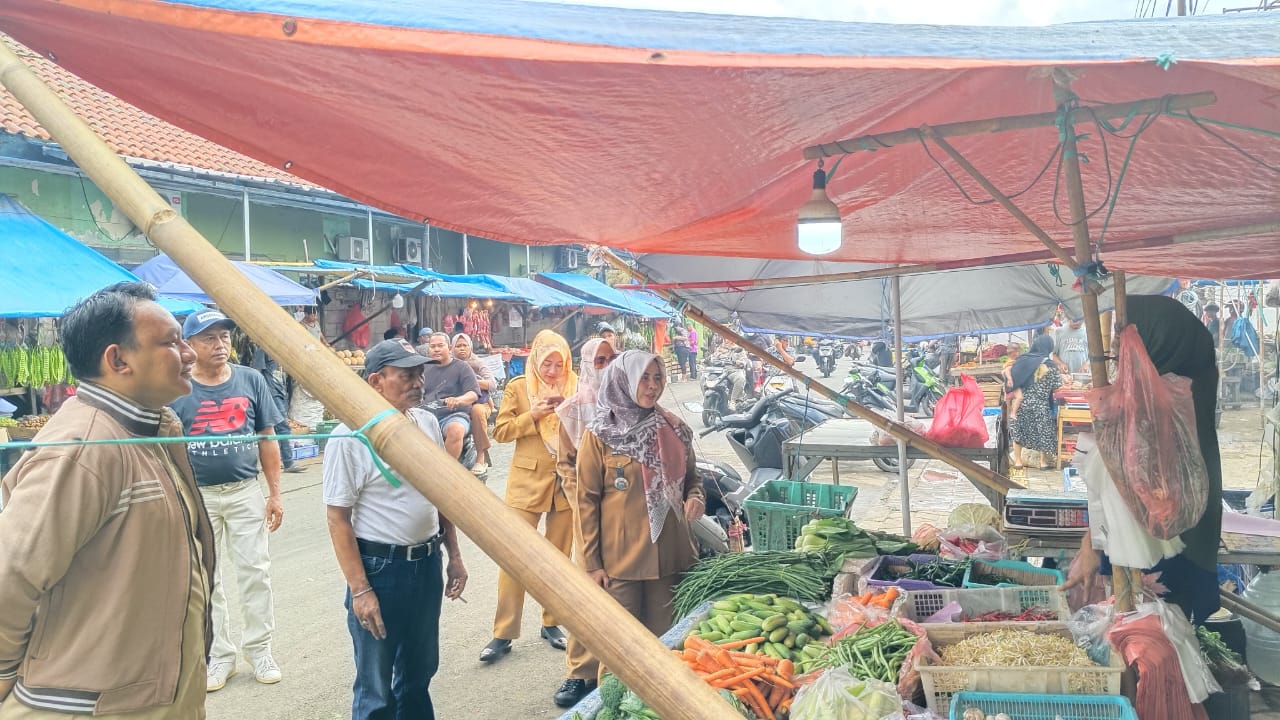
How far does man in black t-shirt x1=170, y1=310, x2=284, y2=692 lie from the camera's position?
4574mm

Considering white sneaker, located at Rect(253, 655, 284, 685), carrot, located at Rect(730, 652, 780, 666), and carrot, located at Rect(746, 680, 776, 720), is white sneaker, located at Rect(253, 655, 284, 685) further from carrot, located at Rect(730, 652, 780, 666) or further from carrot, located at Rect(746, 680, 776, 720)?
carrot, located at Rect(746, 680, 776, 720)

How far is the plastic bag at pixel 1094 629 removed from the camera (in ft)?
9.09

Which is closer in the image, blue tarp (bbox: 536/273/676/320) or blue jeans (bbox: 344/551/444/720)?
blue jeans (bbox: 344/551/444/720)

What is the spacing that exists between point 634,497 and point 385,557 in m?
1.31

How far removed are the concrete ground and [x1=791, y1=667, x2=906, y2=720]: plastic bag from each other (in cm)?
210

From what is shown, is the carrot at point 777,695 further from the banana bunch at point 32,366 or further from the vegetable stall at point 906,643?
the banana bunch at point 32,366

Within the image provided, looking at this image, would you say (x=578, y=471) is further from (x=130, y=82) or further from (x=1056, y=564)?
(x=1056, y=564)

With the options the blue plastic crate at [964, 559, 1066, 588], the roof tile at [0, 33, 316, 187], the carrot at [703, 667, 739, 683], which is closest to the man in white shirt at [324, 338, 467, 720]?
the carrot at [703, 667, 739, 683]

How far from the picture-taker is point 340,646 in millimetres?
5258

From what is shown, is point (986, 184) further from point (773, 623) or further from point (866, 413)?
point (866, 413)

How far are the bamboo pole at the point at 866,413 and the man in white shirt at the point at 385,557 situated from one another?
2082 millimetres

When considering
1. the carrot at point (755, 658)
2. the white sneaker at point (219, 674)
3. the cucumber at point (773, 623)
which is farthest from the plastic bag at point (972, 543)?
the white sneaker at point (219, 674)

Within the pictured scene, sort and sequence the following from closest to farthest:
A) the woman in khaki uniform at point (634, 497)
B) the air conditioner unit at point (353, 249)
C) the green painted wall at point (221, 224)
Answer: the woman in khaki uniform at point (634, 497)
the green painted wall at point (221, 224)
the air conditioner unit at point (353, 249)

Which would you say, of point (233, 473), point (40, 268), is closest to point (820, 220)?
point (233, 473)
